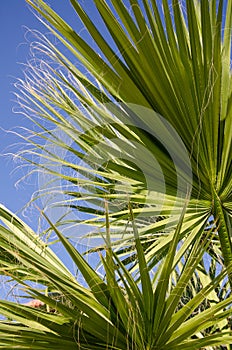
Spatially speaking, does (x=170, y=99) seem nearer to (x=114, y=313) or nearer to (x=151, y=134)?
(x=151, y=134)

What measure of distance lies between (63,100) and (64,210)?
45cm

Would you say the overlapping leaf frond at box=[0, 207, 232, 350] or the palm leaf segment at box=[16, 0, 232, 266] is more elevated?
the palm leaf segment at box=[16, 0, 232, 266]

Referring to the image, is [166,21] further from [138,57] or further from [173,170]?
[173,170]

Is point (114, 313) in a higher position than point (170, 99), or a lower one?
lower

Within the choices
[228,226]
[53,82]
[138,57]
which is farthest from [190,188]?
[53,82]

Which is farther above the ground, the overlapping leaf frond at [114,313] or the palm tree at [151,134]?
the palm tree at [151,134]

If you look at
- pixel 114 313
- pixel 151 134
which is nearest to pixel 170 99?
pixel 151 134

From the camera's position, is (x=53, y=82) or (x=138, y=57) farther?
(x=53, y=82)

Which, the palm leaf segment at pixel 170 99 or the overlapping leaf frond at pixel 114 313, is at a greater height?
the palm leaf segment at pixel 170 99

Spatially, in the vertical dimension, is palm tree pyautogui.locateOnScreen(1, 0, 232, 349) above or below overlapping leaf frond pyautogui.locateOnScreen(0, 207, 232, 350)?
above

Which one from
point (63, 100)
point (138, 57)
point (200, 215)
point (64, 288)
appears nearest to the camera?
point (64, 288)

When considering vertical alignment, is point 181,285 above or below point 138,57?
below

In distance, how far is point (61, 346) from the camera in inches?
52.4

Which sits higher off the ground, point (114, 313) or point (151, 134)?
point (151, 134)
